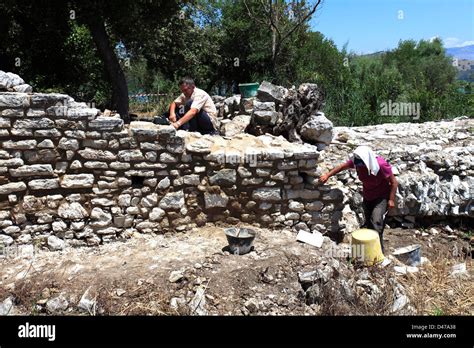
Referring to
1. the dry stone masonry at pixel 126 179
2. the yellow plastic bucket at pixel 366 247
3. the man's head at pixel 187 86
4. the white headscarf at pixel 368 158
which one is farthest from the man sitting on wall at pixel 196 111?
the yellow plastic bucket at pixel 366 247

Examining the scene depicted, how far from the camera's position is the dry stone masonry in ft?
16.3

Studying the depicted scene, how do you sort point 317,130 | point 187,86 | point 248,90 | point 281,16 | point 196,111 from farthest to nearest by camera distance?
point 281,16 → point 248,90 → point 317,130 → point 187,86 → point 196,111

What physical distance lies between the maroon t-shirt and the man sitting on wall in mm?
2084

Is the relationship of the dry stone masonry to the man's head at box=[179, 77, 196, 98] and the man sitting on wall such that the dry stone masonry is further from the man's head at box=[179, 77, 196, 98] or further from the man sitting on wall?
the man's head at box=[179, 77, 196, 98]

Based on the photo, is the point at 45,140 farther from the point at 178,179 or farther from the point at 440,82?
the point at 440,82

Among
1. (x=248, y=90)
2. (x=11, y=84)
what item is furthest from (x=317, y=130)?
(x=11, y=84)

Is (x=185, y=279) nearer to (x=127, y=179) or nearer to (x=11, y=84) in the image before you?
(x=127, y=179)

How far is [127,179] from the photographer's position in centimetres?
530

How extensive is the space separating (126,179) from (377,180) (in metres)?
3.11

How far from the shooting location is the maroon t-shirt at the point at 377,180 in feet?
17.7

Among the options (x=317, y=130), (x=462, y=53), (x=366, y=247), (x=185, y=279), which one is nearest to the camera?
(x=185, y=279)

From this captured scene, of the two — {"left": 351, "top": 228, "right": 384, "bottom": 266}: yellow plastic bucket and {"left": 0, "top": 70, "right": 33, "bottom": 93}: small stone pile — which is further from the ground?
{"left": 0, "top": 70, "right": 33, "bottom": 93}: small stone pile

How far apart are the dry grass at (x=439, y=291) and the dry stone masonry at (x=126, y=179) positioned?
1330mm

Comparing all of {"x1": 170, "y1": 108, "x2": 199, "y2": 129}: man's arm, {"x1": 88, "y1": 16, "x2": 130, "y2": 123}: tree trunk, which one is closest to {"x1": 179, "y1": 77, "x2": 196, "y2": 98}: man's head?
Answer: {"x1": 170, "y1": 108, "x2": 199, "y2": 129}: man's arm
